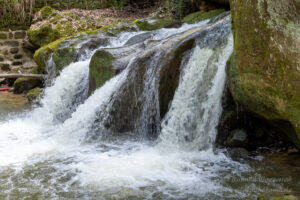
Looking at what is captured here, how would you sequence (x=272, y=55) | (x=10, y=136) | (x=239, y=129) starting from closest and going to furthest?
(x=272, y=55) → (x=239, y=129) → (x=10, y=136)

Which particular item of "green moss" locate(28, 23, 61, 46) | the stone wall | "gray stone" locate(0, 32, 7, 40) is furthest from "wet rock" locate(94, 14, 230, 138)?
"gray stone" locate(0, 32, 7, 40)

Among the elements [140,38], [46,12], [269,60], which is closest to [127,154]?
[269,60]

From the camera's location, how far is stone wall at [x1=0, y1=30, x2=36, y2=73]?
37.2 ft

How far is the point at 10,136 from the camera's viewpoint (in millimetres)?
5617

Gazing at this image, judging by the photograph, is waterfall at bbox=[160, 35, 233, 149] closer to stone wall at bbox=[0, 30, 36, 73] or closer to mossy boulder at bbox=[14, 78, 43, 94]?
mossy boulder at bbox=[14, 78, 43, 94]

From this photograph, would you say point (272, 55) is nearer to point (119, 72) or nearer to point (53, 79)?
point (119, 72)

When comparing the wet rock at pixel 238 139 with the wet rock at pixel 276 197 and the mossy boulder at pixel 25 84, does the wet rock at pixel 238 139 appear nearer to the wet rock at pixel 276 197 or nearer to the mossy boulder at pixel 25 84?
the wet rock at pixel 276 197

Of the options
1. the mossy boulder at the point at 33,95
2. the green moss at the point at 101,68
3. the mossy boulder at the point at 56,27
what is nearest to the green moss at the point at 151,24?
the mossy boulder at the point at 56,27

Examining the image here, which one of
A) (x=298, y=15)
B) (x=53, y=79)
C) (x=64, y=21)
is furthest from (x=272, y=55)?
(x=64, y=21)

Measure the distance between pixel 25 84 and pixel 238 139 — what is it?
24.0ft

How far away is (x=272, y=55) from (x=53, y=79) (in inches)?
231

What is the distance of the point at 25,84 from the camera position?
32.2 ft

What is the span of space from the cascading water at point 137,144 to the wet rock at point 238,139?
0.71 ft

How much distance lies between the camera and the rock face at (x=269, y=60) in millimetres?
3152
